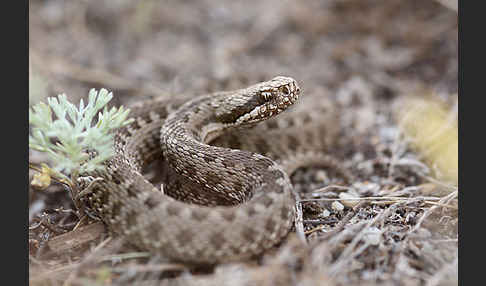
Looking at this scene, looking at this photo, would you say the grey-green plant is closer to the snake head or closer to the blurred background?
→ the snake head

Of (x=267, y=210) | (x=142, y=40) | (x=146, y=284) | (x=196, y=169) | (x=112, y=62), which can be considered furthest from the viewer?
(x=142, y=40)

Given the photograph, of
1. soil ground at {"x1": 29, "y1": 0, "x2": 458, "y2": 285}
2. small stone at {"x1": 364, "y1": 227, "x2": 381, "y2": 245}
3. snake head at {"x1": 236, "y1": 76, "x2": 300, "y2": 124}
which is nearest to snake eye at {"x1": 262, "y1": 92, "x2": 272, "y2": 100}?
snake head at {"x1": 236, "y1": 76, "x2": 300, "y2": 124}

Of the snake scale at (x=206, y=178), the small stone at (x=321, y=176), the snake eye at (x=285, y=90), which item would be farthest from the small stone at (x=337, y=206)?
the snake eye at (x=285, y=90)

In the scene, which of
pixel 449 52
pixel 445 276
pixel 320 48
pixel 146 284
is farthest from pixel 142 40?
pixel 445 276

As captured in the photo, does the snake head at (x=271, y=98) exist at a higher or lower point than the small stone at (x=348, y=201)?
higher

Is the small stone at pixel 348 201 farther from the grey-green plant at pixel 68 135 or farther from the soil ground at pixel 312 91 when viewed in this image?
the grey-green plant at pixel 68 135

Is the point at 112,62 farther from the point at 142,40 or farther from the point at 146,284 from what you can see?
the point at 146,284
